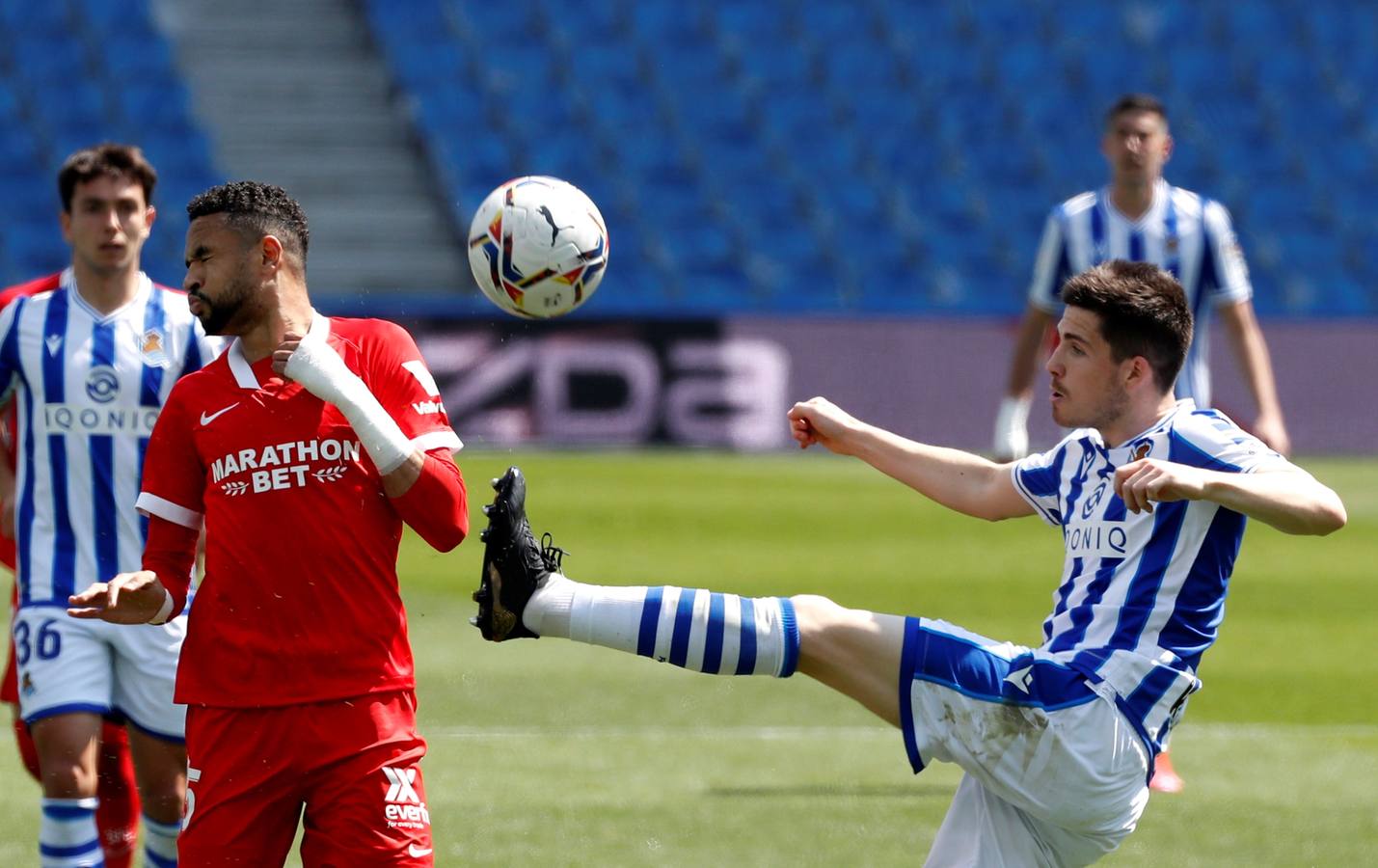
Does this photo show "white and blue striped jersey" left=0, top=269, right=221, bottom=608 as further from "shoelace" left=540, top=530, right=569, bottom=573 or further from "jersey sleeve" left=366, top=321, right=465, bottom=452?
"shoelace" left=540, top=530, right=569, bottom=573

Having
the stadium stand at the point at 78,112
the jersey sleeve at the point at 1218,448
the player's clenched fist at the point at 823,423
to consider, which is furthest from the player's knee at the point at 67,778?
the stadium stand at the point at 78,112

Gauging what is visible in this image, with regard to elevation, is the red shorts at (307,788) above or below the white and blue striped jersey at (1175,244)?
below

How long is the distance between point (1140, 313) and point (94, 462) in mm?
2907

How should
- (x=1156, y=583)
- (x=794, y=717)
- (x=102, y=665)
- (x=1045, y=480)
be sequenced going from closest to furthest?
(x=1156, y=583), (x=1045, y=480), (x=102, y=665), (x=794, y=717)

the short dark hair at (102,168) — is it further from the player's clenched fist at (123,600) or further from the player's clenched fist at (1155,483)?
the player's clenched fist at (1155,483)

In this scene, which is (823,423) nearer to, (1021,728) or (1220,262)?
(1021,728)

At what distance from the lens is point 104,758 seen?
5.65 metres

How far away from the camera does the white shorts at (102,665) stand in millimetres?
5059

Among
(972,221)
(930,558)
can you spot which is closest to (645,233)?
(972,221)

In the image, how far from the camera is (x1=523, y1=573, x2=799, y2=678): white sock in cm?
418

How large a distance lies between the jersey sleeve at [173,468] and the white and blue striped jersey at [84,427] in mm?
1224

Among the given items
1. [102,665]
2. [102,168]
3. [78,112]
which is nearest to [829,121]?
[78,112]

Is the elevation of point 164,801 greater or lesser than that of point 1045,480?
lesser

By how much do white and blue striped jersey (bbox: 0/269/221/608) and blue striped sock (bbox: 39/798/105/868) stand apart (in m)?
0.67
